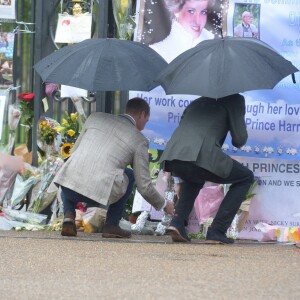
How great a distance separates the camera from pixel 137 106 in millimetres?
10203

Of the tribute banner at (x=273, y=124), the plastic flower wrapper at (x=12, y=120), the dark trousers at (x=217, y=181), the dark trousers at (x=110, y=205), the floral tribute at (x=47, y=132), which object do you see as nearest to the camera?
the dark trousers at (x=217, y=181)

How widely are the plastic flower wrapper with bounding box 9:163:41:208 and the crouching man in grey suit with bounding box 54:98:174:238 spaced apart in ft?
4.49

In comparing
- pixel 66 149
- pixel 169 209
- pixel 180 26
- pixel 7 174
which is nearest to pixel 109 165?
pixel 169 209

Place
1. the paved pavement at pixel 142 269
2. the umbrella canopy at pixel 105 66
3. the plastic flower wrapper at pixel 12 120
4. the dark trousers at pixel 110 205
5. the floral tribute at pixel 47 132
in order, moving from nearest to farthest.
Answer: the paved pavement at pixel 142 269, the umbrella canopy at pixel 105 66, the dark trousers at pixel 110 205, the floral tribute at pixel 47 132, the plastic flower wrapper at pixel 12 120

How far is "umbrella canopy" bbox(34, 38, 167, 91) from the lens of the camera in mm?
9875

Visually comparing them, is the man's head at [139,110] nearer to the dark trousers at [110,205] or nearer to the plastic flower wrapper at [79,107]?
the dark trousers at [110,205]

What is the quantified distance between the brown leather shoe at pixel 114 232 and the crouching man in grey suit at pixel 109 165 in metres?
0.22

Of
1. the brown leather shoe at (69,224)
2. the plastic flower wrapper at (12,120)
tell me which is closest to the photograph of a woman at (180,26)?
the plastic flower wrapper at (12,120)

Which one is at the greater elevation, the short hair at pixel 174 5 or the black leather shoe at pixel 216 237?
the short hair at pixel 174 5

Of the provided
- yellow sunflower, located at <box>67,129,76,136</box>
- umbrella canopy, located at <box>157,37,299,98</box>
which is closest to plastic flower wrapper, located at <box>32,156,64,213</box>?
yellow sunflower, located at <box>67,129,76,136</box>

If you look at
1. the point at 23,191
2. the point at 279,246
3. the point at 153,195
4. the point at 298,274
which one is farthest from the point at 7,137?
the point at 298,274

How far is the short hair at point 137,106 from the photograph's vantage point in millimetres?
10195

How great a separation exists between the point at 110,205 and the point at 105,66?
1.28 metres

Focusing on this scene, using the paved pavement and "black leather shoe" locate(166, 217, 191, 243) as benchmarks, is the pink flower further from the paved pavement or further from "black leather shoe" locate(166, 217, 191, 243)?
"black leather shoe" locate(166, 217, 191, 243)
